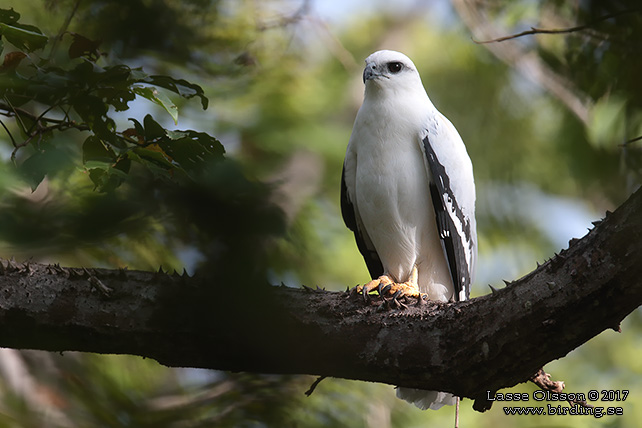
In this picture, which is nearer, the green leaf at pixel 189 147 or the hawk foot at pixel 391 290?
the green leaf at pixel 189 147

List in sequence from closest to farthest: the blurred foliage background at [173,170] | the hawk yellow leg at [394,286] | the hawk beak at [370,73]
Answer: the blurred foliage background at [173,170] < the hawk yellow leg at [394,286] < the hawk beak at [370,73]

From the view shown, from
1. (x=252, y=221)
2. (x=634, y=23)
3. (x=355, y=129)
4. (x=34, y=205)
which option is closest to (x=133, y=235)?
(x=34, y=205)

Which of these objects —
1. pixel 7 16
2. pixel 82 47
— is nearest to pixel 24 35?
pixel 7 16

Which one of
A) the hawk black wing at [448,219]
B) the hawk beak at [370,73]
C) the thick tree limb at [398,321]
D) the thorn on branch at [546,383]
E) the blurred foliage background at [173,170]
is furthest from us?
the hawk beak at [370,73]

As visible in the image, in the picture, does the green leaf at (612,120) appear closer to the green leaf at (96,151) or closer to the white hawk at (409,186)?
the white hawk at (409,186)

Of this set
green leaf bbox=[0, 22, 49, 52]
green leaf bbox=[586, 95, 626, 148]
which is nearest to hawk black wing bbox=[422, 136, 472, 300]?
green leaf bbox=[586, 95, 626, 148]

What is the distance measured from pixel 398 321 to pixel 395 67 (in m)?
2.47

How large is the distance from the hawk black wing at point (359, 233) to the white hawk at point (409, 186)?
0.15 meters

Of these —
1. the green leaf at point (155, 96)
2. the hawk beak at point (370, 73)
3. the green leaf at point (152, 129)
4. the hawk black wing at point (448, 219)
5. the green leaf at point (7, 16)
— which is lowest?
the green leaf at point (152, 129)

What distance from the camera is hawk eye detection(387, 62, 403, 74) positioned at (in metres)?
5.23

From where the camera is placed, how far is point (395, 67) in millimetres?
5250

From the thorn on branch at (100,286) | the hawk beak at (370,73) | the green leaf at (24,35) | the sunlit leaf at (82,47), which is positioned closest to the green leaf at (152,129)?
the sunlit leaf at (82,47)

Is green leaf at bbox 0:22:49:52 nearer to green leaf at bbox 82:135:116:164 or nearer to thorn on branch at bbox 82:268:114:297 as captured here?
green leaf at bbox 82:135:116:164

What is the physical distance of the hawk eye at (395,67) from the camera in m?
5.23
